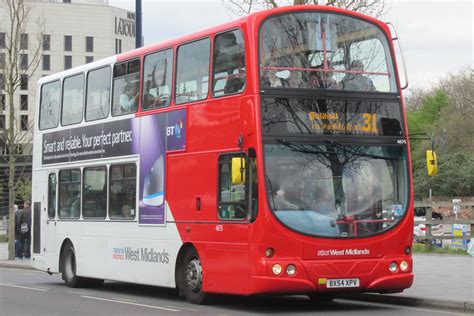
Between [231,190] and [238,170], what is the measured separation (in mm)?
930

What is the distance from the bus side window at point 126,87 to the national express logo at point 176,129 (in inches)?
61.8

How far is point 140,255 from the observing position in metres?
18.3

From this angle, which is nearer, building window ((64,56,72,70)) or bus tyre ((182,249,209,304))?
bus tyre ((182,249,209,304))

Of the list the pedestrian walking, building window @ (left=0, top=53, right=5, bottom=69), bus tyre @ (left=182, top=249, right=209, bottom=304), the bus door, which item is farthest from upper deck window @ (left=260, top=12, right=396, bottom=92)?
the pedestrian walking

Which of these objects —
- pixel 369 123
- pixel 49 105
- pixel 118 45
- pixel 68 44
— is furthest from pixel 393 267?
pixel 118 45

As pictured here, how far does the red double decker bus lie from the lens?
579 inches

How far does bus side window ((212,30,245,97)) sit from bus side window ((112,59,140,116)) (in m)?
3.04

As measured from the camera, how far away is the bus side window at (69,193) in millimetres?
21000

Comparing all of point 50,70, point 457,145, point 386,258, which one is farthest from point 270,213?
point 50,70

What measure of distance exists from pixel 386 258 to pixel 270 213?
2014 mm

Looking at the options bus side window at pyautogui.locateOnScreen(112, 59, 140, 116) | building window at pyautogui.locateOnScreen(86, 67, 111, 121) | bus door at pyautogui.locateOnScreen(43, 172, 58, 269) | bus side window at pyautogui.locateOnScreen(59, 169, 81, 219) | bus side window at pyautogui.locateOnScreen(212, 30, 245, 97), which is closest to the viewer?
bus side window at pyautogui.locateOnScreen(212, 30, 245, 97)

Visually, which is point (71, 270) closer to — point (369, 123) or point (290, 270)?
point (290, 270)

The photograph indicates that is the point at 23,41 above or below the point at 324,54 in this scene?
above

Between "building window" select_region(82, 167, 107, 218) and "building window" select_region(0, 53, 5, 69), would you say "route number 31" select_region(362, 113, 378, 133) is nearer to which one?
"building window" select_region(82, 167, 107, 218)
